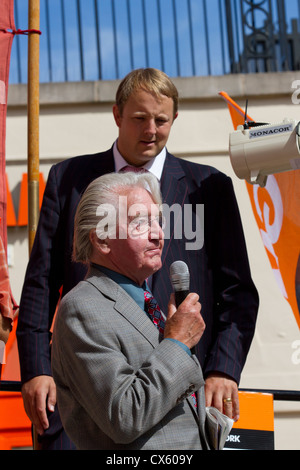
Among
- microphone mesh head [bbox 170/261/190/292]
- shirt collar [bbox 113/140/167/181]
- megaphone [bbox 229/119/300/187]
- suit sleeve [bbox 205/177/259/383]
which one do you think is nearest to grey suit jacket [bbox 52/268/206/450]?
microphone mesh head [bbox 170/261/190/292]

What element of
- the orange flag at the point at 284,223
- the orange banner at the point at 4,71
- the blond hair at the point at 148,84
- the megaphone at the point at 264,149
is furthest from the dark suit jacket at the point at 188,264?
the orange flag at the point at 284,223

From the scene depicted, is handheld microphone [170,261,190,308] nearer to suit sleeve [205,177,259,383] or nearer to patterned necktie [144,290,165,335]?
patterned necktie [144,290,165,335]

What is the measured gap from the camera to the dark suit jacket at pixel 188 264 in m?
2.53

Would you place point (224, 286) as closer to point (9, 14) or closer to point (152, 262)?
point (152, 262)

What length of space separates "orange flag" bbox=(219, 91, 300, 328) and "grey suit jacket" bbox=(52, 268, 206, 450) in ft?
5.53

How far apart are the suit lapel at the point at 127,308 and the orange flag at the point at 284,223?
1.69 meters

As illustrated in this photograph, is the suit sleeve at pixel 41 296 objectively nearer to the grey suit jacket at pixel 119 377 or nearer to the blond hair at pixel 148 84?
the blond hair at pixel 148 84

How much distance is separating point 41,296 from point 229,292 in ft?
2.24

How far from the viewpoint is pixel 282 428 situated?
484cm

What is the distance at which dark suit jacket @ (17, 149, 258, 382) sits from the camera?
2527 mm

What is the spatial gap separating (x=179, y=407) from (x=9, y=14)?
2302 mm

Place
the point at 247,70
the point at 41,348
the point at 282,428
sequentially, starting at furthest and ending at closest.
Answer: the point at 247,70
the point at 282,428
the point at 41,348

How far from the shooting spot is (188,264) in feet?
8.48

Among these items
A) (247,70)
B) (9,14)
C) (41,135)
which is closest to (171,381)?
(9,14)
